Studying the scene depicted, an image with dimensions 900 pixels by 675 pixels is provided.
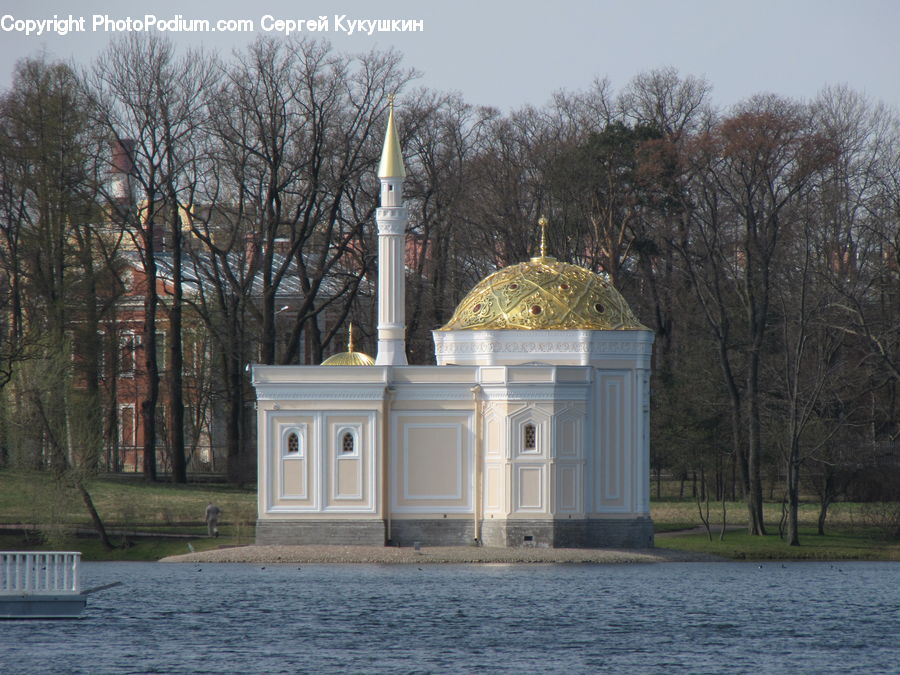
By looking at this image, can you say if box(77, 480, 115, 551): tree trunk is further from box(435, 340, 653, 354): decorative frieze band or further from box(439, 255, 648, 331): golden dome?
box(435, 340, 653, 354): decorative frieze band

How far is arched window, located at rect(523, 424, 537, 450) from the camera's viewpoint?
156 feet

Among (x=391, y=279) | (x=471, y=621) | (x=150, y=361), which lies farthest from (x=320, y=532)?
(x=150, y=361)

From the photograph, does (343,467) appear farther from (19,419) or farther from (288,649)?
(288,649)

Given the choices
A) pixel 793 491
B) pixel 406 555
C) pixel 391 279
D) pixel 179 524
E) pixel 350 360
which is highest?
pixel 391 279

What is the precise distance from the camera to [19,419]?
163ft

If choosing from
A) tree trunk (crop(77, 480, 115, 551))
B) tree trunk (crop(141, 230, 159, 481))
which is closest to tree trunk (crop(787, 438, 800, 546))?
tree trunk (crop(77, 480, 115, 551))

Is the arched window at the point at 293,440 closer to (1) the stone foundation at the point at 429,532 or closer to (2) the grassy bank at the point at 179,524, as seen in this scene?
(1) the stone foundation at the point at 429,532

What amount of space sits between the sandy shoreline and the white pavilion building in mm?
615

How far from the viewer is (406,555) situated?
46312mm

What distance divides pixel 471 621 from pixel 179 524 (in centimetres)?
1844

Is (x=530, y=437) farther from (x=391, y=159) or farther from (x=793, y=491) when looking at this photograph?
(x=391, y=159)

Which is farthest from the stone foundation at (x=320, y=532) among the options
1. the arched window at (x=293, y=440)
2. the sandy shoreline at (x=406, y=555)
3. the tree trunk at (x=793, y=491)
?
the tree trunk at (x=793, y=491)

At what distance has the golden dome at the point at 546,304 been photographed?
159 ft

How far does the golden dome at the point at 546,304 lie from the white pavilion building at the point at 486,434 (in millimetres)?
36
